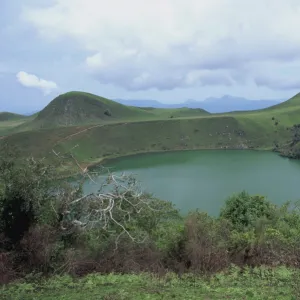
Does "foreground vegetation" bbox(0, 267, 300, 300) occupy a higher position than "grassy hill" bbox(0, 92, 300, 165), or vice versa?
"grassy hill" bbox(0, 92, 300, 165)

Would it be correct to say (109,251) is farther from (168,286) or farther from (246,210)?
(246,210)

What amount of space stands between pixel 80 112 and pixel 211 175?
70.4m

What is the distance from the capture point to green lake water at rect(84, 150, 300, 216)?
39.5m

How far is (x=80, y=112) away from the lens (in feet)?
386

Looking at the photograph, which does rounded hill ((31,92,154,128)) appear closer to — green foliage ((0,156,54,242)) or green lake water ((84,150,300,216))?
green lake water ((84,150,300,216))

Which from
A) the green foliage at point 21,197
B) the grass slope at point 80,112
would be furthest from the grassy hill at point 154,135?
the green foliage at point 21,197

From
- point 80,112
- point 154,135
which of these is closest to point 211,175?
point 154,135

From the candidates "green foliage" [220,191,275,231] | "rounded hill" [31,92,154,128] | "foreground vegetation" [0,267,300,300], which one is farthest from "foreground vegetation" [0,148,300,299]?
"rounded hill" [31,92,154,128]

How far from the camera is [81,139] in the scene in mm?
85375

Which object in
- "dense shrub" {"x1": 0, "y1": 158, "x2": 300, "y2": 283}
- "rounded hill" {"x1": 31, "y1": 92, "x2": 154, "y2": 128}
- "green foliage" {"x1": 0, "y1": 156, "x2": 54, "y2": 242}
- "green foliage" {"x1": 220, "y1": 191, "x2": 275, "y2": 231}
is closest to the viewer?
"dense shrub" {"x1": 0, "y1": 158, "x2": 300, "y2": 283}

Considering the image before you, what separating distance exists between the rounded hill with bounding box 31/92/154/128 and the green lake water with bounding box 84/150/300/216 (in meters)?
36.8

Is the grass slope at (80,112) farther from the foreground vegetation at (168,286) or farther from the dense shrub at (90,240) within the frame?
the foreground vegetation at (168,286)

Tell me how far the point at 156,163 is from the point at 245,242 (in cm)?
6132

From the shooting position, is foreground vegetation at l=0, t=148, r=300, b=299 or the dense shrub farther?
the dense shrub
